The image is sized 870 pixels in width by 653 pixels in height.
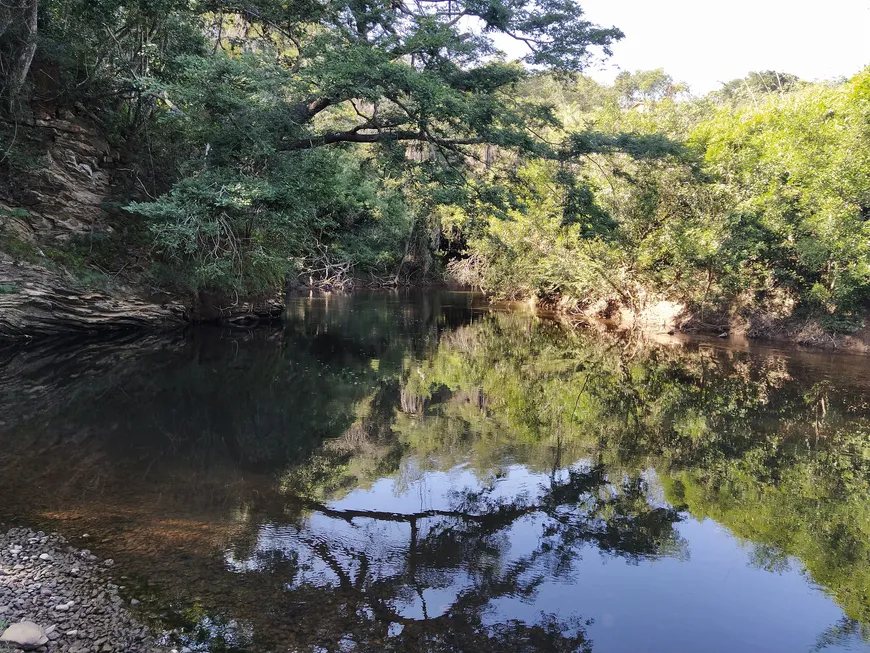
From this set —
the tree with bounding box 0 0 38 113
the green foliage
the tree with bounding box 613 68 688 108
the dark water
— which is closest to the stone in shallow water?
the dark water

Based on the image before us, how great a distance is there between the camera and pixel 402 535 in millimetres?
6570

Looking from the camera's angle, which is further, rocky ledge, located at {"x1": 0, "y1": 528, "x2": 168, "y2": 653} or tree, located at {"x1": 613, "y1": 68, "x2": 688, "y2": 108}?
tree, located at {"x1": 613, "y1": 68, "x2": 688, "y2": 108}

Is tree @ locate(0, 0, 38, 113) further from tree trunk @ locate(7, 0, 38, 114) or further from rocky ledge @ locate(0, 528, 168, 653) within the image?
rocky ledge @ locate(0, 528, 168, 653)

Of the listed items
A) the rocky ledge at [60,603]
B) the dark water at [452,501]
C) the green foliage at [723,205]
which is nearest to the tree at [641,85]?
the green foliage at [723,205]

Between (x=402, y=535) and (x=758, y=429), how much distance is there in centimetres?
810

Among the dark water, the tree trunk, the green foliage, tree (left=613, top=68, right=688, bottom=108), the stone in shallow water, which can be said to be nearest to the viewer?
the stone in shallow water

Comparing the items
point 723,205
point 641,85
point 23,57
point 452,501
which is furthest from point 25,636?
point 641,85

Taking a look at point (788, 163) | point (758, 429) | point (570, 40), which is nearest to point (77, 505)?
point (758, 429)

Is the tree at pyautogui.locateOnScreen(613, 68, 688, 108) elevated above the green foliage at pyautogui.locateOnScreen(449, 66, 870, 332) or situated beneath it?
elevated above

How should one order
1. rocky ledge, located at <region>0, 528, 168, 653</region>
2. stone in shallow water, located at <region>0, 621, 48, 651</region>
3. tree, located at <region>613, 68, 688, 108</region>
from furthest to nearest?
tree, located at <region>613, 68, 688, 108</region> → rocky ledge, located at <region>0, 528, 168, 653</region> → stone in shallow water, located at <region>0, 621, 48, 651</region>

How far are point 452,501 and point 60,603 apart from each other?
4.35 metres

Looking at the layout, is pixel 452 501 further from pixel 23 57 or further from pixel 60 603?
pixel 23 57

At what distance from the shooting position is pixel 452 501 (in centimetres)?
754

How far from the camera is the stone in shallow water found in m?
4.02
